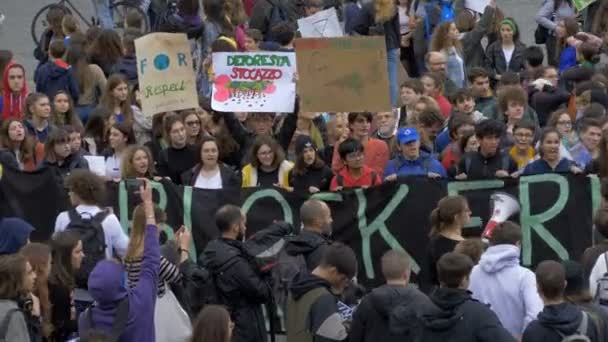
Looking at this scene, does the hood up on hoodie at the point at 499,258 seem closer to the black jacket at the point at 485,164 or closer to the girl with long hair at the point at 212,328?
the girl with long hair at the point at 212,328

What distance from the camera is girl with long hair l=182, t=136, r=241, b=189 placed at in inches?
541

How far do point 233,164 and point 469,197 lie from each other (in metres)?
2.68

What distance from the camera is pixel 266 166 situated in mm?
13766

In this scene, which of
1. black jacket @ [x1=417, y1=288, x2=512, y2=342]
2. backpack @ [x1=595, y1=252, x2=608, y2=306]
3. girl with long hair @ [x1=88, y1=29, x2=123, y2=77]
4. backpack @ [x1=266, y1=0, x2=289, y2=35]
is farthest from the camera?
backpack @ [x1=266, y1=0, x2=289, y2=35]

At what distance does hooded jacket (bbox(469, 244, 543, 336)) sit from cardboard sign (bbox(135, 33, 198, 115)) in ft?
17.1

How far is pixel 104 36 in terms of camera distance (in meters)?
17.6

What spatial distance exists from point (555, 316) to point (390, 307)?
0.93 metres

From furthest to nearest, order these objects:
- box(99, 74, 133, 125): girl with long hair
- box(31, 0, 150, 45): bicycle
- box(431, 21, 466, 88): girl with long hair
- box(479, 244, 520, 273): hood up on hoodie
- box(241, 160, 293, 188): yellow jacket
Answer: box(31, 0, 150, 45): bicycle < box(431, 21, 466, 88): girl with long hair < box(99, 74, 133, 125): girl with long hair < box(241, 160, 293, 188): yellow jacket < box(479, 244, 520, 273): hood up on hoodie

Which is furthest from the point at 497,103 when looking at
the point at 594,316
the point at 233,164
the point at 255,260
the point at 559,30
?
the point at 594,316

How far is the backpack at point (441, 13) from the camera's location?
64.9 feet

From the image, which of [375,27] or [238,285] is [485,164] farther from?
[375,27]

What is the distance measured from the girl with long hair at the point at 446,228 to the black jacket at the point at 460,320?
1.70 m

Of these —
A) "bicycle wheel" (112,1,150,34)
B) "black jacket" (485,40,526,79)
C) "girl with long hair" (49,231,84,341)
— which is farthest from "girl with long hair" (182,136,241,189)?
"bicycle wheel" (112,1,150,34)

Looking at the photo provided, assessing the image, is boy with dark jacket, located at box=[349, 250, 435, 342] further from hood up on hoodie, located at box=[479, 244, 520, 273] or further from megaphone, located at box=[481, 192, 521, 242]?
megaphone, located at box=[481, 192, 521, 242]
